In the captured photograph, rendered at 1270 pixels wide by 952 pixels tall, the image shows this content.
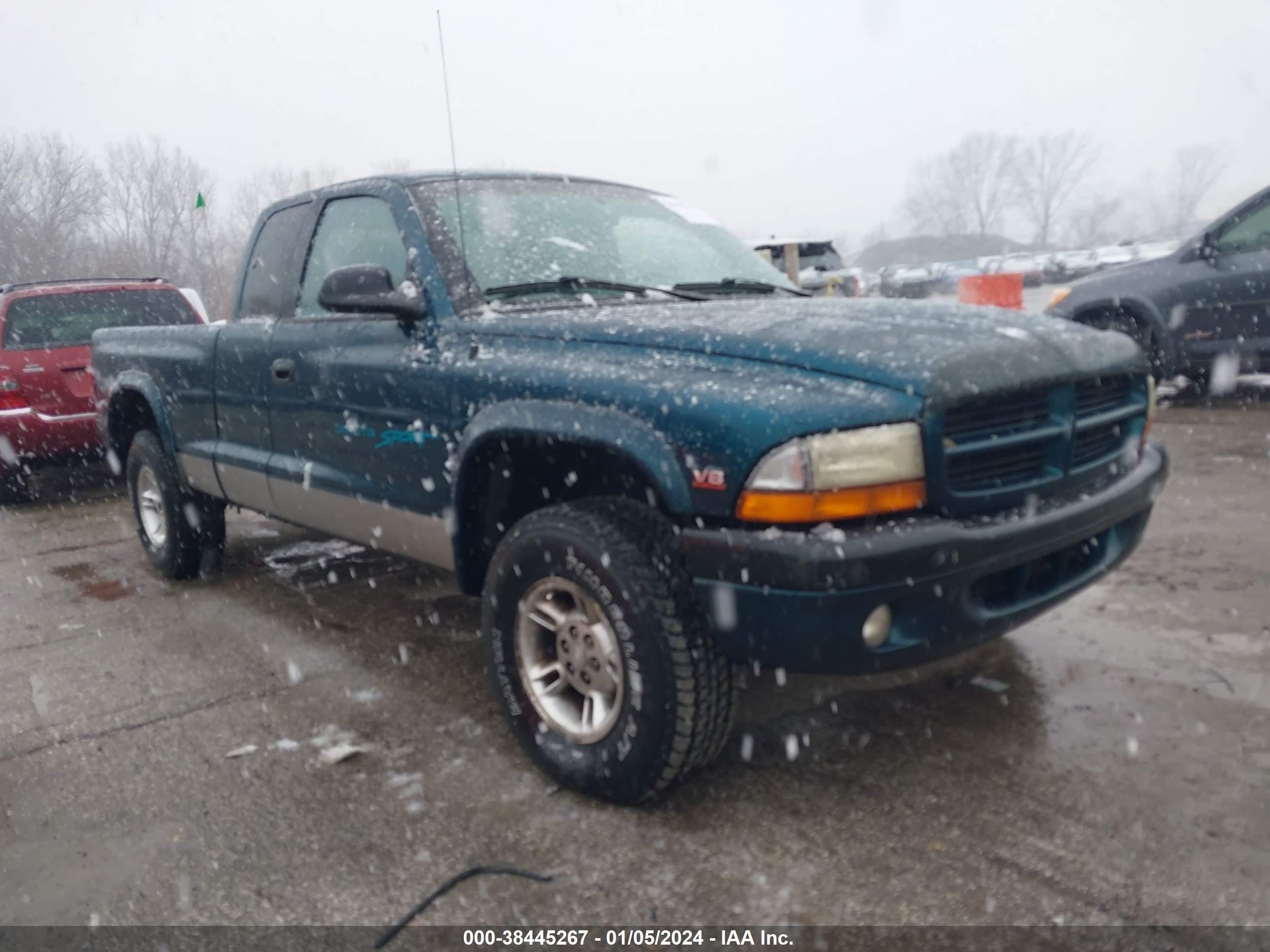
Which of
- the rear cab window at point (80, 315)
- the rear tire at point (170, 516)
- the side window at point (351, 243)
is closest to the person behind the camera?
the side window at point (351, 243)

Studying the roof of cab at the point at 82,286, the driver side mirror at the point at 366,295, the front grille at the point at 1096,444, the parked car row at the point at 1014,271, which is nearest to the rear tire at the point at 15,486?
the roof of cab at the point at 82,286

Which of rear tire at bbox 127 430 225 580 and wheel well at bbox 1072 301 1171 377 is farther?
wheel well at bbox 1072 301 1171 377

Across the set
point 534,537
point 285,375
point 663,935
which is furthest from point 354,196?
point 663,935

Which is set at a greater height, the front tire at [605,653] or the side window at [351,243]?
the side window at [351,243]

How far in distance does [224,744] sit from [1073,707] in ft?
9.05

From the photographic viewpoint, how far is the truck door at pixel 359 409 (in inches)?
127

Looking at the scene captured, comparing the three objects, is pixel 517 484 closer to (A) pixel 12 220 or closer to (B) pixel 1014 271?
(B) pixel 1014 271

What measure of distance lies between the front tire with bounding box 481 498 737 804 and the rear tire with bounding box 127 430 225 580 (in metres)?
2.73

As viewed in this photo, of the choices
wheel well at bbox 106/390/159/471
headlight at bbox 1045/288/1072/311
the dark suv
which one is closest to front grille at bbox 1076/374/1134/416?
wheel well at bbox 106/390/159/471

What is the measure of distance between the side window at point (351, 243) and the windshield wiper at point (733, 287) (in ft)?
3.37

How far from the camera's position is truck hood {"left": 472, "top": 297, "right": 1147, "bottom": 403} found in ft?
7.89

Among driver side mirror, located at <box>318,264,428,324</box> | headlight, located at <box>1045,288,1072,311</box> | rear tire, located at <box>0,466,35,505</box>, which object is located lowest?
rear tire, located at <box>0,466,35,505</box>

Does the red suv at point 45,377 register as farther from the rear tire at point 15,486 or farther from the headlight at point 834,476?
the headlight at point 834,476

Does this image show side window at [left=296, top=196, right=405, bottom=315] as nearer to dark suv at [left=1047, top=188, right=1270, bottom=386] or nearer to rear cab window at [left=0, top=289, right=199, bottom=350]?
rear cab window at [left=0, top=289, right=199, bottom=350]
